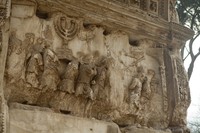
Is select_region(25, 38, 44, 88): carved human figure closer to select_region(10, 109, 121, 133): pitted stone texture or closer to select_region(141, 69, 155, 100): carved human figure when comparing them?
select_region(10, 109, 121, 133): pitted stone texture

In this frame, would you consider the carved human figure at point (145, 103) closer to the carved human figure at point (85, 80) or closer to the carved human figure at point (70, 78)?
the carved human figure at point (85, 80)

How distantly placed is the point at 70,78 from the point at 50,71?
29 centimetres

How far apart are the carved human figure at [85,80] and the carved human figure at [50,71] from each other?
1.02 ft

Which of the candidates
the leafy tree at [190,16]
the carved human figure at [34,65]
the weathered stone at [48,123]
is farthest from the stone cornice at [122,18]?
the leafy tree at [190,16]

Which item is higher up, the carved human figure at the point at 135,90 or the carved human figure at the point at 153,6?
the carved human figure at the point at 153,6

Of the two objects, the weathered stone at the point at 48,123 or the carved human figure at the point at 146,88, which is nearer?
the weathered stone at the point at 48,123

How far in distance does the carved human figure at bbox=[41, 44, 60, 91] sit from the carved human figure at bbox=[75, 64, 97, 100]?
310 millimetres

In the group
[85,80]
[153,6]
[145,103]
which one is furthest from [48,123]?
[153,6]

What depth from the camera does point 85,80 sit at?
479 cm

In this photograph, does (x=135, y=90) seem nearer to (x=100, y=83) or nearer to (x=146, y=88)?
(x=146, y=88)

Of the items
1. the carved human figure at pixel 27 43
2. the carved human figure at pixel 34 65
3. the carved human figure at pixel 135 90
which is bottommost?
the carved human figure at pixel 135 90

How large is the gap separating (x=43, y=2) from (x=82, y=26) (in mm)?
661

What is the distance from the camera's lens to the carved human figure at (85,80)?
4.74 m

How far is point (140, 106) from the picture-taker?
531 cm
